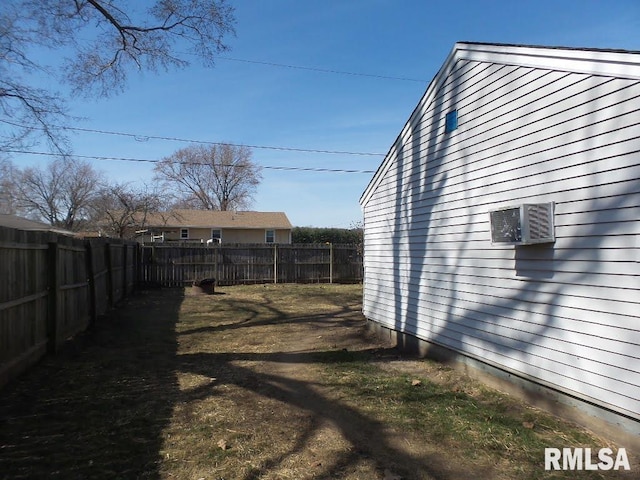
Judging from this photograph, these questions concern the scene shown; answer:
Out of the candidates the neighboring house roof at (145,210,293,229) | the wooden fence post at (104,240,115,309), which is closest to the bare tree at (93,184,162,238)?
the neighboring house roof at (145,210,293,229)

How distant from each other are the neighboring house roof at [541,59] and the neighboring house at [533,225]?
0.6 inches

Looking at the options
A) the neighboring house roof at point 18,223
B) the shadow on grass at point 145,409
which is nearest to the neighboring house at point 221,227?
the neighboring house roof at point 18,223

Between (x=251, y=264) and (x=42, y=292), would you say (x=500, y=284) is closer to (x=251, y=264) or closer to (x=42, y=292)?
(x=42, y=292)

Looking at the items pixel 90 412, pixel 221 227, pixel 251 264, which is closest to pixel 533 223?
pixel 90 412

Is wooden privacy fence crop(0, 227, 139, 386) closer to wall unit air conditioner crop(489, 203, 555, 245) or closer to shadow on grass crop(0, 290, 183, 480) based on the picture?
shadow on grass crop(0, 290, 183, 480)

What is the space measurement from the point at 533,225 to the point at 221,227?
108 feet

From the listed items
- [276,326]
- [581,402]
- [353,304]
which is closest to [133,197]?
[353,304]

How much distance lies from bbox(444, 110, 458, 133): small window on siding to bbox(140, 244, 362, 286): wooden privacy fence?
1455 centimetres

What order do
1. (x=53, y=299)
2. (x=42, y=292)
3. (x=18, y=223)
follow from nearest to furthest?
(x=42, y=292), (x=53, y=299), (x=18, y=223)

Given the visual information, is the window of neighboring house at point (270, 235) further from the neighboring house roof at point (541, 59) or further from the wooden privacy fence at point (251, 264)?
the neighboring house roof at point (541, 59)

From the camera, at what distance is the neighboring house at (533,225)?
3.76 m

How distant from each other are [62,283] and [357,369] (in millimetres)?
4704

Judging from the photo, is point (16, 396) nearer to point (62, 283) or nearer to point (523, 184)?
point (62, 283)

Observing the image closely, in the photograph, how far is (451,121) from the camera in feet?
20.8
